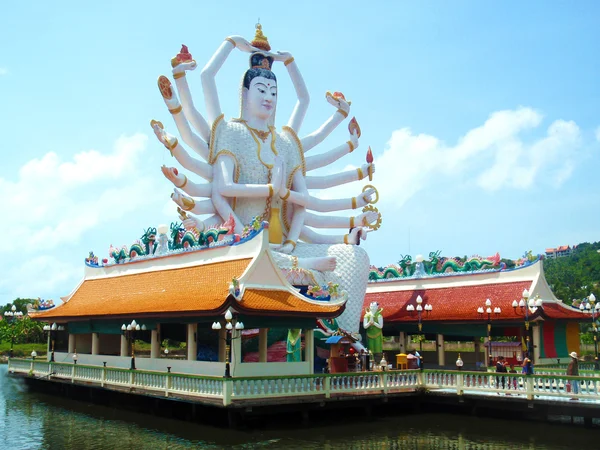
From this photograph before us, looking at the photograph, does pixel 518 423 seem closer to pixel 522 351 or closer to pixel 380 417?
pixel 380 417

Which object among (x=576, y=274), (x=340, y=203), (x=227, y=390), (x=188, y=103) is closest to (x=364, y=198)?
(x=340, y=203)

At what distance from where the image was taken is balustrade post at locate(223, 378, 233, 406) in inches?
793

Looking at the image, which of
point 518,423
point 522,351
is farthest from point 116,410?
point 522,351

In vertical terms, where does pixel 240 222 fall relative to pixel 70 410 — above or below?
above

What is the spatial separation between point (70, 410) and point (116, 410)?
220cm

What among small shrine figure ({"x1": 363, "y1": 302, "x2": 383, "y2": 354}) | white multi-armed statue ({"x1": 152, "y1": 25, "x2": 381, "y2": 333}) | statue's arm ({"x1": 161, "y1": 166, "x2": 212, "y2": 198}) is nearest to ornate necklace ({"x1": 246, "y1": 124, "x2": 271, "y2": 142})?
white multi-armed statue ({"x1": 152, "y1": 25, "x2": 381, "y2": 333})

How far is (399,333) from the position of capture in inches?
1497

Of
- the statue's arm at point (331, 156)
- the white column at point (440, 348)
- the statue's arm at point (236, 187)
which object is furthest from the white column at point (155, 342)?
the statue's arm at point (331, 156)

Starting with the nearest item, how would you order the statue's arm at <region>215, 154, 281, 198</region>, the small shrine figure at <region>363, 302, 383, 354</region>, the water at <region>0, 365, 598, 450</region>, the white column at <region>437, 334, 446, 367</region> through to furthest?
the water at <region>0, 365, 598, 450</region> → the small shrine figure at <region>363, 302, 383, 354</region> → the statue's arm at <region>215, 154, 281, 198</region> → the white column at <region>437, 334, 446, 367</region>

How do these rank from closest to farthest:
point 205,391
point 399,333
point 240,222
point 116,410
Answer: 1. point 205,391
2. point 116,410
3. point 240,222
4. point 399,333

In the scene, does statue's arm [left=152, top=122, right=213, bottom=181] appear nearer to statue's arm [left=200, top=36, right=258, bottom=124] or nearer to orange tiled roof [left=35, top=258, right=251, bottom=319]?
statue's arm [left=200, top=36, right=258, bottom=124]

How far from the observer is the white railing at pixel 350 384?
21000mm

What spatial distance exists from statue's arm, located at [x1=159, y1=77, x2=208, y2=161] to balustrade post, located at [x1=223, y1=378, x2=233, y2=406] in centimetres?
1798

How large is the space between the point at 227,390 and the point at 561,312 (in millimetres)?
19448
